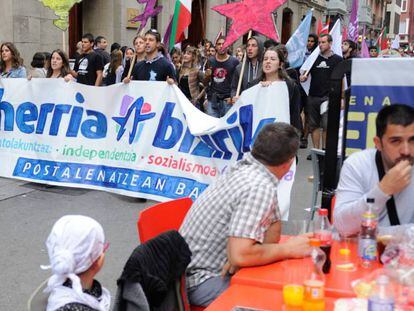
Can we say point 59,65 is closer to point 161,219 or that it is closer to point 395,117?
point 161,219

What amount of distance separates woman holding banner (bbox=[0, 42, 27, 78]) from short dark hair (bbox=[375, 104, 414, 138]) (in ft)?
21.3

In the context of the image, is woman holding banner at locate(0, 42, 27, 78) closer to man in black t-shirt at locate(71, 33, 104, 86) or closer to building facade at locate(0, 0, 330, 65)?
building facade at locate(0, 0, 330, 65)

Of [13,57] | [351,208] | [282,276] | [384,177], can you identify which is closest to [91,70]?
[13,57]

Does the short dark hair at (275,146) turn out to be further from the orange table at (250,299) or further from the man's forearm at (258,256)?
the orange table at (250,299)

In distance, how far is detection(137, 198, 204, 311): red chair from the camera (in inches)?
124

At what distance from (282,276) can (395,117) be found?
1020 millimetres

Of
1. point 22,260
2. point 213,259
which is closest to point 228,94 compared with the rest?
point 22,260

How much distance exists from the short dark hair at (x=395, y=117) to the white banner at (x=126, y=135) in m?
2.95

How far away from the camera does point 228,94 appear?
10.2 metres

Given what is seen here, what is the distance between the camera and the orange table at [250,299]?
2410 mm

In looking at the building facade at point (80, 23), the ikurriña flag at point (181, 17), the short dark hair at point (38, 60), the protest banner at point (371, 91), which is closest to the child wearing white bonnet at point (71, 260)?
the protest banner at point (371, 91)

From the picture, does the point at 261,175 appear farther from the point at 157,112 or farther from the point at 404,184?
the point at 157,112

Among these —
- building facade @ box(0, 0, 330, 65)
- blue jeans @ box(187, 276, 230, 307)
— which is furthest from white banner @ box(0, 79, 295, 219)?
blue jeans @ box(187, 276, 230, 307)

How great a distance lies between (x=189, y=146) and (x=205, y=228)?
3636 mm
